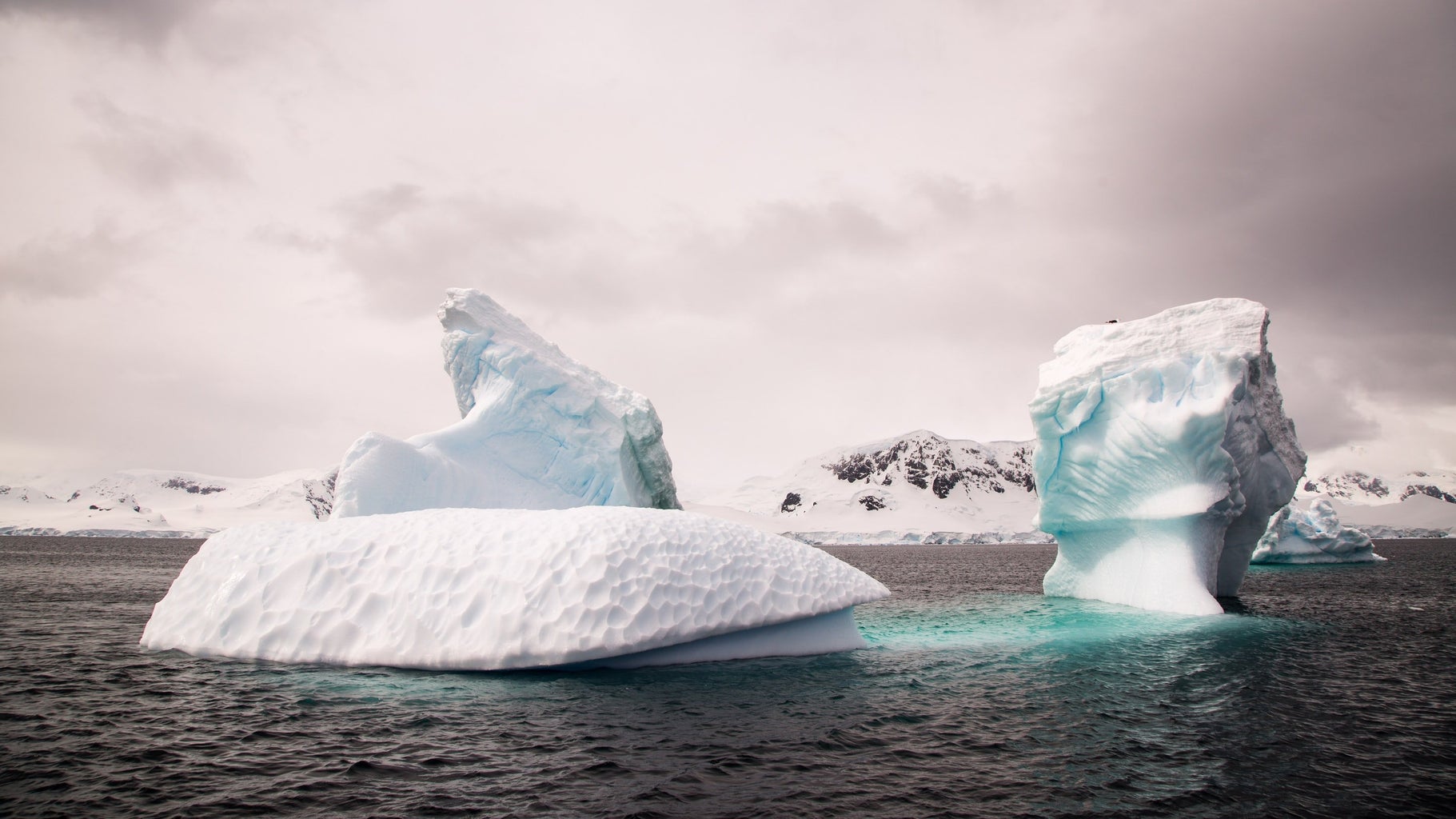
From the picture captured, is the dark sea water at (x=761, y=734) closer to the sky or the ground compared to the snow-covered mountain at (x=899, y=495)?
closer to the ground

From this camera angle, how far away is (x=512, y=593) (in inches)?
464

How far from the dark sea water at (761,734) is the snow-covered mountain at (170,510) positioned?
132m

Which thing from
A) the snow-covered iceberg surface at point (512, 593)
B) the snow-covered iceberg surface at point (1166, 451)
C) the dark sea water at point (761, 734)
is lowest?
the dark sea water at point (761, 734)

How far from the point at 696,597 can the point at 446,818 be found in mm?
6253

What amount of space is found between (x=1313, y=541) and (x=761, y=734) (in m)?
51.3

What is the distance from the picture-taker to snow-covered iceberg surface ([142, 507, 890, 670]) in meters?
11.5

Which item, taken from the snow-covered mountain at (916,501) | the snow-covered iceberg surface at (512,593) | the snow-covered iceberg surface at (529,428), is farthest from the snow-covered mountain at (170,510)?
the snow-covered iceberg surface at (512,593)

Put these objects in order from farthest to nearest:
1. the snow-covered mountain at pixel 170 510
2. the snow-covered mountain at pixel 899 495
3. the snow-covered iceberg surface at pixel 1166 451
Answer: the snow-covered mountain at pixel 899 495
the snow-covered mountain at pixel 170 510
the snow-covered iceberg surface at pixel 1166 451

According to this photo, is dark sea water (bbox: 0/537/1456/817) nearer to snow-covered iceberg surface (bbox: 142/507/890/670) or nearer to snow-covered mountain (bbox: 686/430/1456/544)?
snow-covered iceberg surface (bbox: 142/507/890/670)

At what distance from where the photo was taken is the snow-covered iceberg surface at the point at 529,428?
25719 mm

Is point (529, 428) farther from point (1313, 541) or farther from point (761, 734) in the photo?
point (1313, 541)

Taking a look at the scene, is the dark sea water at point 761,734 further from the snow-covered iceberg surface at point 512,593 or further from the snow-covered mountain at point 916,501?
the snow-covered mountain at point 916,501

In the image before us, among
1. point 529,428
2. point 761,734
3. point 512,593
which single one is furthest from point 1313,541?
point 512,593

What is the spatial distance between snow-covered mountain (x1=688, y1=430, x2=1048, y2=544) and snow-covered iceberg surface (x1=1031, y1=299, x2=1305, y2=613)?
109 metres
